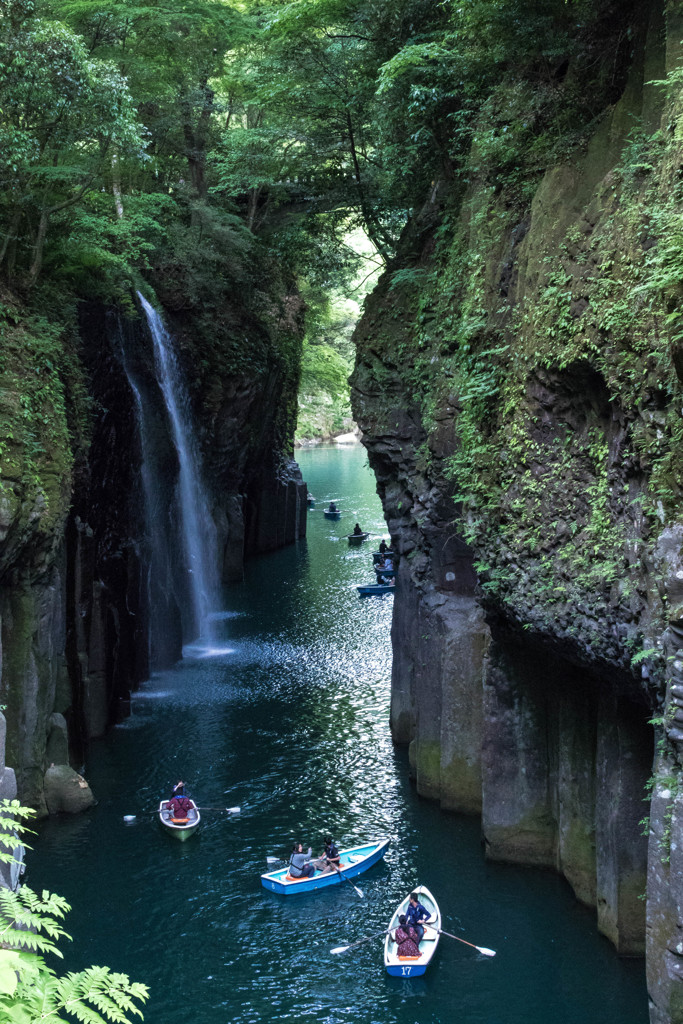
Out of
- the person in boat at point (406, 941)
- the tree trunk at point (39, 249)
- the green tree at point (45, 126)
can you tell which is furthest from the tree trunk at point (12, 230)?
the person in boat at point (406, 941)

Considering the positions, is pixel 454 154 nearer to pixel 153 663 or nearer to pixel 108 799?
pixel 108 799

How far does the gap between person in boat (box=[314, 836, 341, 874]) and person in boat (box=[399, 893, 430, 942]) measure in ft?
6.89

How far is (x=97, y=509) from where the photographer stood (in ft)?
79.1

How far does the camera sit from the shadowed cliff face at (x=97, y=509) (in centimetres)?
1769

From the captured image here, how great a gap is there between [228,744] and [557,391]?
42.7ft

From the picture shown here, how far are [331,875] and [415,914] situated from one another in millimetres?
2196

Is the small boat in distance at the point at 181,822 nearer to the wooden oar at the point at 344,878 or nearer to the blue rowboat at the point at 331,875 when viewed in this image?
the blue rowboat at the point at 331,875

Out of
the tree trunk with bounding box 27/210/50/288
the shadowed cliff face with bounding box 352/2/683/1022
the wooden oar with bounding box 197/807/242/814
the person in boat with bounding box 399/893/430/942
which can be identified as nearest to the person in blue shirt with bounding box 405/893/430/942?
the person in boat with bounding box 399/893/430/942

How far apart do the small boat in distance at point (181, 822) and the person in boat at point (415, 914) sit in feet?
16.9

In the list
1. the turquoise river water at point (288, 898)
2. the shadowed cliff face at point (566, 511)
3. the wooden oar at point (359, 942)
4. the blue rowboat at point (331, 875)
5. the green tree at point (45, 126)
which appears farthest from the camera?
the green tree at point (45, 126)

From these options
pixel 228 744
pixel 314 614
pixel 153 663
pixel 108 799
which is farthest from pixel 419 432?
pixel 314 614

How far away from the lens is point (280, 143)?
1061 inches

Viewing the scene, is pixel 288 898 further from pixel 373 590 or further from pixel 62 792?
pixel 373 590

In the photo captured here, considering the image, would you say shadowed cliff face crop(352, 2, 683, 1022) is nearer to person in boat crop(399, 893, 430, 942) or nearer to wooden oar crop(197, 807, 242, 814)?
person in boat crop(399, 893, 430, 942)
